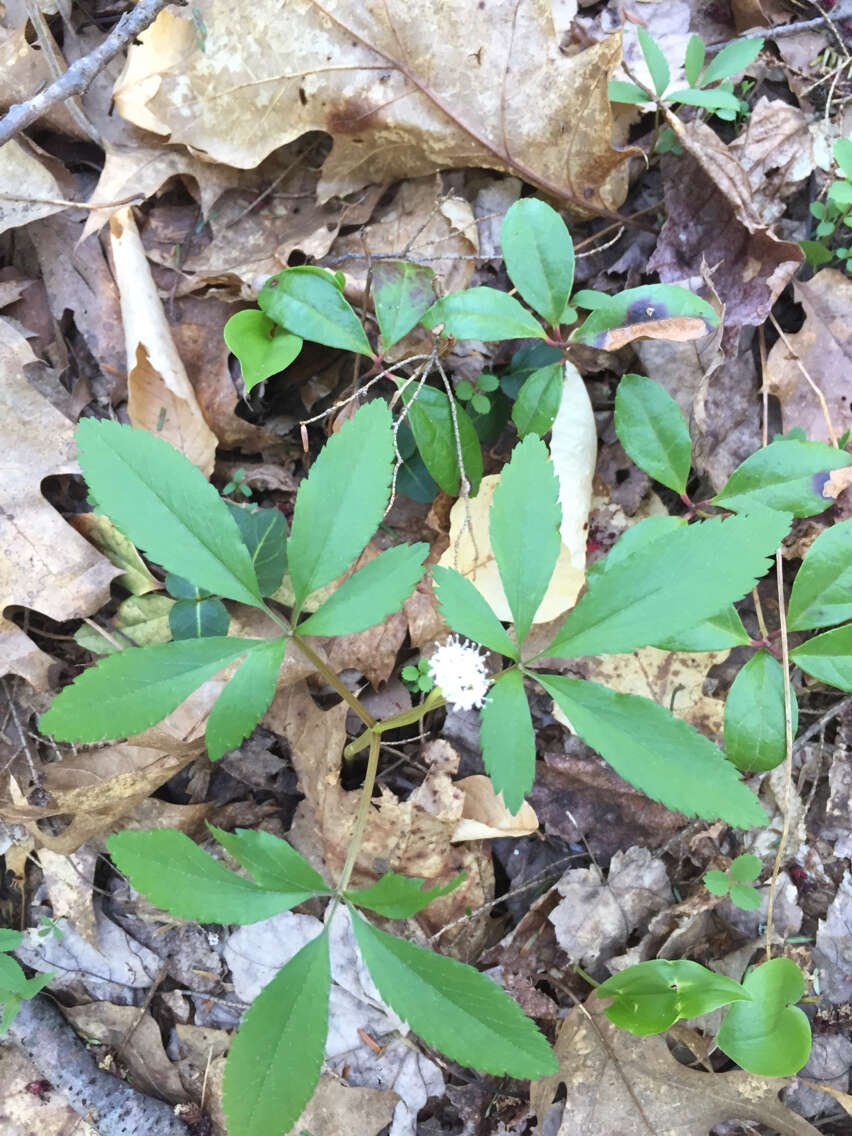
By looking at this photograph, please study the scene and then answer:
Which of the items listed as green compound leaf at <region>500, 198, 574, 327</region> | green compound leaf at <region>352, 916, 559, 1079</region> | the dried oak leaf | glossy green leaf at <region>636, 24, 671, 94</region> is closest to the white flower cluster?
green compound leaf at <region>352, 916, 559, 1079</region>

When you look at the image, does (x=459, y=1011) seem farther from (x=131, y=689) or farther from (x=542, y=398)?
(x=542, y=398)

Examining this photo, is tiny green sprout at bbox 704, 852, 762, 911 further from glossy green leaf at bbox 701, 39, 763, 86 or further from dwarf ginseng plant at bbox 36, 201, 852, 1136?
glossy green leaf at bbox 701, 39, 763, 86

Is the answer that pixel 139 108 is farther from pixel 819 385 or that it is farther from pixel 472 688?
pixel 819 385

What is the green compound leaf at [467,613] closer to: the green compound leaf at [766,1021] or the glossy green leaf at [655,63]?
the green compound leaf at [766,1021]

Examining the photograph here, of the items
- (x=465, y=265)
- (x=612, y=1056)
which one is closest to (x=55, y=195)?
(x=465, y=265)

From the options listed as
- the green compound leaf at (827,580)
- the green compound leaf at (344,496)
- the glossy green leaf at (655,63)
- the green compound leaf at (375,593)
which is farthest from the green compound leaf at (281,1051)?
the glossy green leaf at (655,63)

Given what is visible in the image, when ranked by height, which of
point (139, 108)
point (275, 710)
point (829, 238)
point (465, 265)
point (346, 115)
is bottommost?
point (275, 710)
